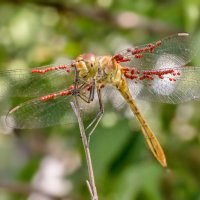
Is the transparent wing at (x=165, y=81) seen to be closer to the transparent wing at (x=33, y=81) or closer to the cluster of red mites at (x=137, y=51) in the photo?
the cluster of red mites at (x=137, y=51)

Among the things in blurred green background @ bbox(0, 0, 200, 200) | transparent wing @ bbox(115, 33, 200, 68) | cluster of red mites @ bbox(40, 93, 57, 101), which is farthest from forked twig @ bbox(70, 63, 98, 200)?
blurred green background @ bbox(0, 0, 200, 200)

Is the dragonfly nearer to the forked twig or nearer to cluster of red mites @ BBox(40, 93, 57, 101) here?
cluster of red mites @ BBox(40, 93, 57, 101)

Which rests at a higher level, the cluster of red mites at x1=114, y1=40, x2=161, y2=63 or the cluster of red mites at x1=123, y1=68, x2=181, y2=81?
the cluster of red mites at x1=114, y1=40, x2=161, y2=63

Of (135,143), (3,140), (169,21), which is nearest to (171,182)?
(135,143)

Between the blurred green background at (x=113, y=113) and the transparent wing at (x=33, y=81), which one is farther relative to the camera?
the blurred green background at (x=113, y=113)

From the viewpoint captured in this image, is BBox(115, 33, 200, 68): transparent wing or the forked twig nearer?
the forked twig

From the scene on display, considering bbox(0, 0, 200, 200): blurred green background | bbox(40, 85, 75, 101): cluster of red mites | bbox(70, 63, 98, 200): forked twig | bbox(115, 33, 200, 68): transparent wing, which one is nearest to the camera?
bbox(70, 63, 98, 200): forked twig

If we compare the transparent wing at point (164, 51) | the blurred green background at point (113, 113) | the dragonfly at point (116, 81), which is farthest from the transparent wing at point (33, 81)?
the blurred green background at point (113, 113)
